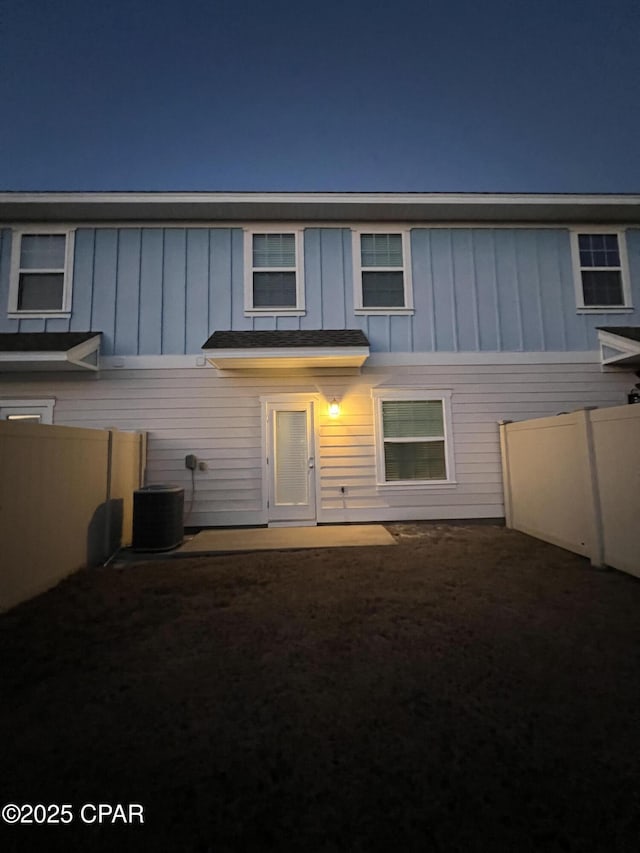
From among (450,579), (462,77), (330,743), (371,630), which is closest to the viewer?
(330,743)

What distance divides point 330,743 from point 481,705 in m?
0.85

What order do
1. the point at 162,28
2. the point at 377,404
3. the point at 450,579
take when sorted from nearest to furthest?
the point at 450,579
the point at 377,404
the point at 162,28

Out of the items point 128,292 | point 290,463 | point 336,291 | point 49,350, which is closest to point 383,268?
point 336,291

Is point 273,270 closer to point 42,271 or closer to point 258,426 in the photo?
point 258,426

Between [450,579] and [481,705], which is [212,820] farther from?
[450,579]

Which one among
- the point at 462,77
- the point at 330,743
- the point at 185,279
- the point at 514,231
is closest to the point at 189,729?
the point at 330,743

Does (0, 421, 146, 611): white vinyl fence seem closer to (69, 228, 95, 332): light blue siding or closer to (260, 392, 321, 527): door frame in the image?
(260, 392, 321, 527): door frame

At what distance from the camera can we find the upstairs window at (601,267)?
6.97 meters

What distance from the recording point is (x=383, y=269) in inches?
269

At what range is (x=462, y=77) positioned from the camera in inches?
412

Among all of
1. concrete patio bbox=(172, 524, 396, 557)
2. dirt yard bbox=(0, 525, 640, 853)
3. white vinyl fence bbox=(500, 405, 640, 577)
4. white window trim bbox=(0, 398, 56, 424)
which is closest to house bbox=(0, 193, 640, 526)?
white window trim bbox=(0, 398, 56, 424)

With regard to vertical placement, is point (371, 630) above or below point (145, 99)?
below

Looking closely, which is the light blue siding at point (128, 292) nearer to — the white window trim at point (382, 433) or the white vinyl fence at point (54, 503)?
the white vinyl fence at point (54, 503)

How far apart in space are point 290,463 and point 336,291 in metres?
3.39
